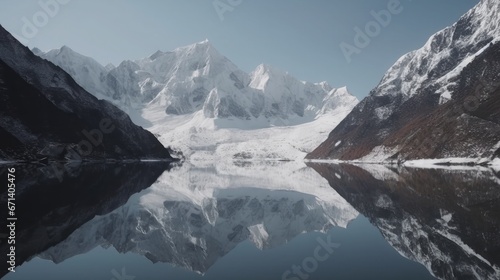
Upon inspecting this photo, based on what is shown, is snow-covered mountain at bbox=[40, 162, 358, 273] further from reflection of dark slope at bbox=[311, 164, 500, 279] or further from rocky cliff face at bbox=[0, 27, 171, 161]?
rocky cliff face at bbox=[0, 27, 171, 161]

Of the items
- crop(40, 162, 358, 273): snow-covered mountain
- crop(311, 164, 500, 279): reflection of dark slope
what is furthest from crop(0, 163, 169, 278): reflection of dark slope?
crop(311, 164, 500, 279): reflection of dark slope

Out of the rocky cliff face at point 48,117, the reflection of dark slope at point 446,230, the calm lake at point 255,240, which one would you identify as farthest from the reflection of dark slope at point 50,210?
the rocky cliff face at point 48,117

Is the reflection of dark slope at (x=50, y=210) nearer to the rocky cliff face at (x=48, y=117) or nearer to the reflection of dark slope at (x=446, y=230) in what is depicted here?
the reflection of dark slope at (x=446, y=230)

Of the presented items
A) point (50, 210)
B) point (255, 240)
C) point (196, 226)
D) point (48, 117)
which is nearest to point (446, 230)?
point (255, 240)

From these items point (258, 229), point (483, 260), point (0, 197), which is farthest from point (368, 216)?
point (0, 197)

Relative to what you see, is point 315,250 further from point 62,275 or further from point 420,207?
point 420,207

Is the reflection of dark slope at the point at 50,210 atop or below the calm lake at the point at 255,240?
atop

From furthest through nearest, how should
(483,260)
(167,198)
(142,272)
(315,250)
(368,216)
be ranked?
(167,198), (368,216), (315,250), (142,272), (483,260)

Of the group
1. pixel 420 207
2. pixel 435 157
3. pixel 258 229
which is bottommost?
pixel 435 157
